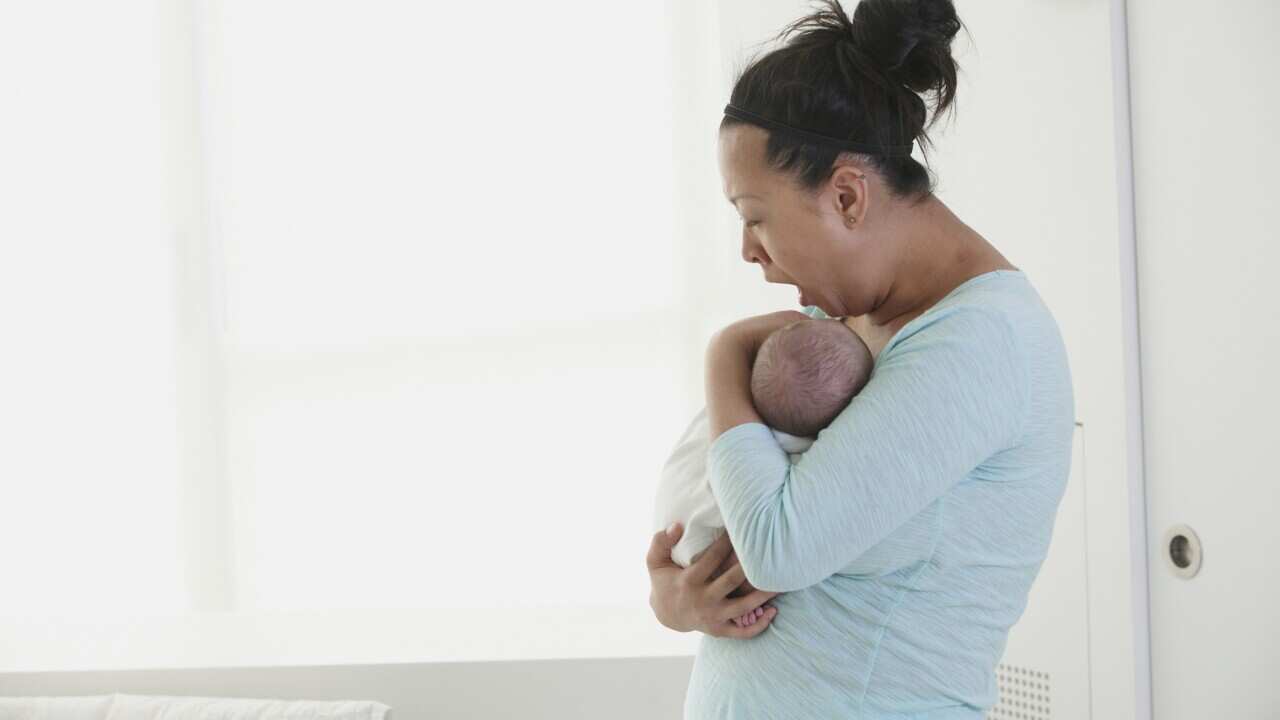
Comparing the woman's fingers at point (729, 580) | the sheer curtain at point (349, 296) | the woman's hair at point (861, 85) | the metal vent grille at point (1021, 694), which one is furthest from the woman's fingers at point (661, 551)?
the sheer curtain at point (349, 296)

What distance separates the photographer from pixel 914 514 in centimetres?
104

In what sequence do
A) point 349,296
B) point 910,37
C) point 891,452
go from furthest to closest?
point 349,296, point 910,37, point 891,452

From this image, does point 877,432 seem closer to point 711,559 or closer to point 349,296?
point 711,559

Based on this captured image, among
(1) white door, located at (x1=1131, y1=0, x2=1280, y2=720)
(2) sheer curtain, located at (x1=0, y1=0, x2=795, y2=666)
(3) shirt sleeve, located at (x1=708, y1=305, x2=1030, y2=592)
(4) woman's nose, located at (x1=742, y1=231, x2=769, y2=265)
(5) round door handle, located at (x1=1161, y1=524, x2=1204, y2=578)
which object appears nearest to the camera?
(3) shirt sleeve, located at (x1=708, y1=305, x2=1030, y2=592)

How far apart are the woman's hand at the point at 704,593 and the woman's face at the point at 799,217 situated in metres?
0.31

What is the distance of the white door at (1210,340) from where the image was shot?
1.55 m

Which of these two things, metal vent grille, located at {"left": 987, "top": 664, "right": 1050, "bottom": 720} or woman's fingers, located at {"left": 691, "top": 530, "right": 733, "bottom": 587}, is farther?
metal vent grille, located at {"left": 987, "top": 664, "right": 1050, "bottom": 720}

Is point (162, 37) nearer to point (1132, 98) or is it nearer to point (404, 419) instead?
point (404, 419)

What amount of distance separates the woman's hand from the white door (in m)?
0.85

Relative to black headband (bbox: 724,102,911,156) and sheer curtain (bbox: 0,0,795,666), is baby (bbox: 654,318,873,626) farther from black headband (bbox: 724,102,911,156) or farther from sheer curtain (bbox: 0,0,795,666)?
sheer curtain (bbox: 0,0,795,666)

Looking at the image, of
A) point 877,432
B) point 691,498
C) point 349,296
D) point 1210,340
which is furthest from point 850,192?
point 349,296

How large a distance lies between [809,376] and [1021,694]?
125cm

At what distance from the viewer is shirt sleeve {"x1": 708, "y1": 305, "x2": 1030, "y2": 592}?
101 centimetres

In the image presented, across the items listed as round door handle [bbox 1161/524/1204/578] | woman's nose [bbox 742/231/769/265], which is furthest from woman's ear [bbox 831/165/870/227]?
round door handle [bbox 1161/524/1204/578]
